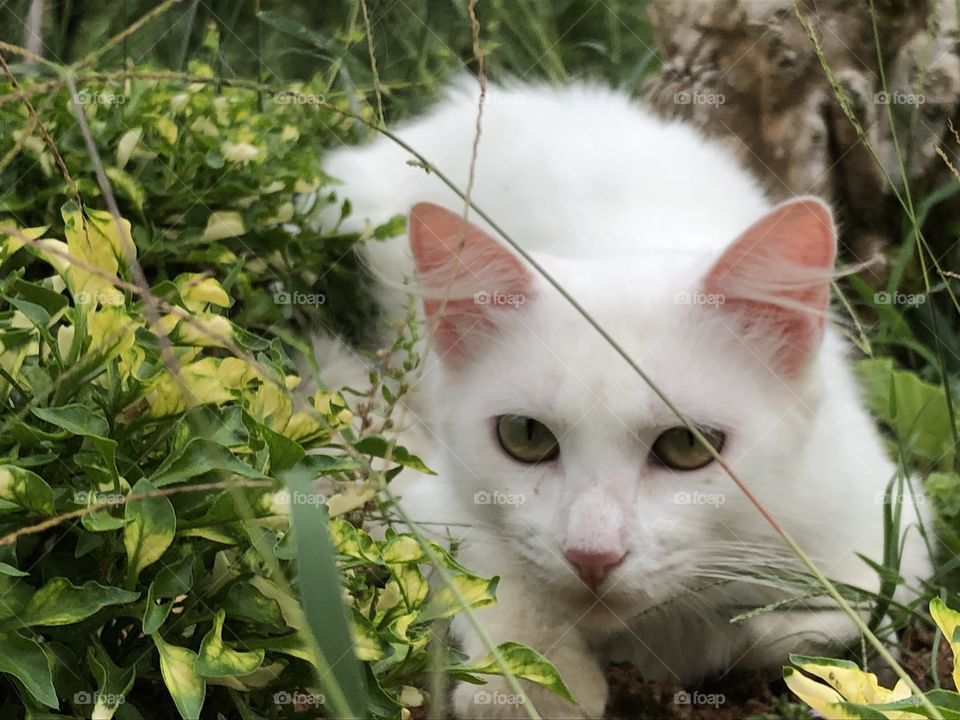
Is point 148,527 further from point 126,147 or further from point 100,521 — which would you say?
point 126,147

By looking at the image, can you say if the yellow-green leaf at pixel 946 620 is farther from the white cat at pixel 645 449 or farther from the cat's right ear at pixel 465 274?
the cat's right ear at pixel 465 274

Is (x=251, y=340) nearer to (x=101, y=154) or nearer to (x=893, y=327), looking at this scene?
(x=101, y=154)

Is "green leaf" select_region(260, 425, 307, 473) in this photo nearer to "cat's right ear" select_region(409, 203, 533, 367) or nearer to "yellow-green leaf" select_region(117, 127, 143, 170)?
"cat's right ear" select_region(409, 203, 533, 367)

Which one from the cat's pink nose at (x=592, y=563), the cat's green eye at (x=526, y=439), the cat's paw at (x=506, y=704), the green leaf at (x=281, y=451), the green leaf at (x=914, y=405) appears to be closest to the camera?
the green leaf at (x=281, y=451)

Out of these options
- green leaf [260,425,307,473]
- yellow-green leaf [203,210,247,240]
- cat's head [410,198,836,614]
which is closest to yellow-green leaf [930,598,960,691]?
cat's head [410,198,836,614]

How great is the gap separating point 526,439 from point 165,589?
2.69ft

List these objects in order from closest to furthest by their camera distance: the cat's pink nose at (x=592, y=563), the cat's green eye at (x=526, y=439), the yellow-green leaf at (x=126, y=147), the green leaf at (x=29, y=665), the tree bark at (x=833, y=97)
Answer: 1. the green leaf at (x=29, y=665)
2. the cat's pink nose at (x=592, y=563)
3. the cat's green eye at (x=526, y=439)
4. the yellow-green leaf at (x=126, y=147)
5. the tree bark at (x=833, y=97)

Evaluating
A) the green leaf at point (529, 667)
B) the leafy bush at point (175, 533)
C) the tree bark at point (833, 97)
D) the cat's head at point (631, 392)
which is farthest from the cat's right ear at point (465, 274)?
the tree bark at point (833, 97)

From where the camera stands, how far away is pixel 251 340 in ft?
4.75

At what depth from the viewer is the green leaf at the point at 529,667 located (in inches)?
44.6

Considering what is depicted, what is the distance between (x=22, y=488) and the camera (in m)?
1.00

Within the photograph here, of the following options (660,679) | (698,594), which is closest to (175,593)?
(698,594)

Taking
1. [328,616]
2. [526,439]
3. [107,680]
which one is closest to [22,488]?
[107,680]

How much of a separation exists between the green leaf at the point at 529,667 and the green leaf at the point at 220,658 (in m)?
0.26
